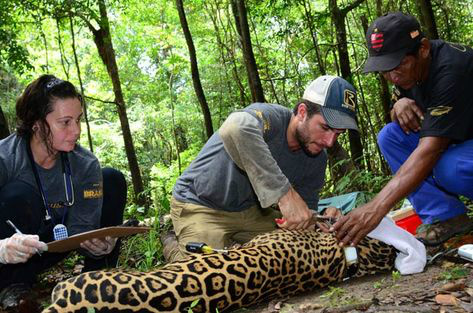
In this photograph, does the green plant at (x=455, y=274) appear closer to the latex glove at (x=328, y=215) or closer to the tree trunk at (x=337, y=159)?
the latex glove at (x=328, y=215)

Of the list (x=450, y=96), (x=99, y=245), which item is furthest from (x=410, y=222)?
(x=99, y=245)

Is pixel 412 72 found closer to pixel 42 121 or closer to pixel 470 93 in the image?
pixel 470 93

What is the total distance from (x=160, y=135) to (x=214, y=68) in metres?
4.74

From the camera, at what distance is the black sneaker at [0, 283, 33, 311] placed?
10.8 feet

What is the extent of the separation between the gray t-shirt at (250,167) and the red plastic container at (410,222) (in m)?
0.85

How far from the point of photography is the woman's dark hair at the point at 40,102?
11.5 feet

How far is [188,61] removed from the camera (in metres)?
16.9

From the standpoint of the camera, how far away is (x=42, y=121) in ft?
11.6

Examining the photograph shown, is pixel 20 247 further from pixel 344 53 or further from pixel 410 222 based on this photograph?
pixel 344 53

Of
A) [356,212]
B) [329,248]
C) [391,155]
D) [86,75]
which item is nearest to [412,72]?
[391,155]

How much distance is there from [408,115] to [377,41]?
762 millimetres

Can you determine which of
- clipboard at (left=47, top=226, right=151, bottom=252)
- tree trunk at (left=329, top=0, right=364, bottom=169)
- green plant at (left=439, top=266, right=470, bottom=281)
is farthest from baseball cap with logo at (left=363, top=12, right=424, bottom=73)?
tree trunk at (left=329, top=0, right=364, bottom=169)

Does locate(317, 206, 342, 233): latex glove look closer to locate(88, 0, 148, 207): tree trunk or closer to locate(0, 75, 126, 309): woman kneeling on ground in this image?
locate(0, 75, 126, 309): woman kneeling on ground

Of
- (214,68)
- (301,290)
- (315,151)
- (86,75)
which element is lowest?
(301,290)
